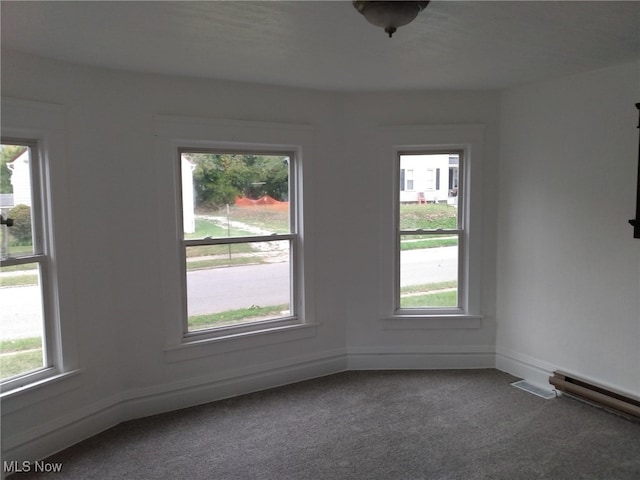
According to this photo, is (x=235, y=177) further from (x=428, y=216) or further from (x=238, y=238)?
(x=428, y=216)

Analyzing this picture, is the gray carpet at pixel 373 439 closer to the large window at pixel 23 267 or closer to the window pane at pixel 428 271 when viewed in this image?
the large window at pixel 23 267

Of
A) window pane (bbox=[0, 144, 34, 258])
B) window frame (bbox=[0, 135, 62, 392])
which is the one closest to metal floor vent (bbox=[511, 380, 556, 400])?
window frame (bbox=[0, 135, 62, 392])

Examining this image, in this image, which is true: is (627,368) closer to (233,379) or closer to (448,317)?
(448,317)

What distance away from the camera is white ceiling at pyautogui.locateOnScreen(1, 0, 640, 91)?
82.0 inches

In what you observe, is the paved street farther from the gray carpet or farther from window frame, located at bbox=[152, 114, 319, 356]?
the gray carpet

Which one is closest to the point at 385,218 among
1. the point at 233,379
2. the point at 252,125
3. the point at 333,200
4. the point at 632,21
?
the point at 333,200

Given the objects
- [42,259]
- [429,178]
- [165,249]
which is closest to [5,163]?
[42,259]

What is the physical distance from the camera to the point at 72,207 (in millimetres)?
2873

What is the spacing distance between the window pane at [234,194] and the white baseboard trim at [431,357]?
1.36m

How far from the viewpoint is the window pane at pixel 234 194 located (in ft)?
11.2

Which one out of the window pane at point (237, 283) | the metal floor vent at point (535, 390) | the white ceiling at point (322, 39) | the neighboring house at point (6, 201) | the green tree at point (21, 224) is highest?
the white ceiling at point (322, 39)

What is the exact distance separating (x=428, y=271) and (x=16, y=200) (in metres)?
3.06

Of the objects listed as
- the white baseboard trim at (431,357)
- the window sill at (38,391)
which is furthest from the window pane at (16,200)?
the white baseboard trim at (431,357)

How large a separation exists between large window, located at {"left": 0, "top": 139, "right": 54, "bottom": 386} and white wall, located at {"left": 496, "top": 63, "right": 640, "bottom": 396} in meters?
3.39
